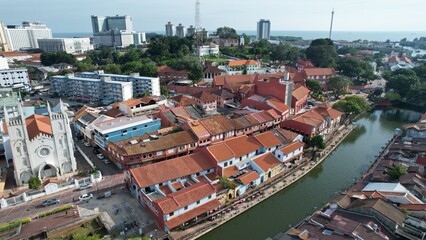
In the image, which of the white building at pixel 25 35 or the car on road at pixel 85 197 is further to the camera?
the white building at pixel 25 35

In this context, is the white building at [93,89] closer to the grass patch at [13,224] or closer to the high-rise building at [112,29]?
the grass patch at [13,224]

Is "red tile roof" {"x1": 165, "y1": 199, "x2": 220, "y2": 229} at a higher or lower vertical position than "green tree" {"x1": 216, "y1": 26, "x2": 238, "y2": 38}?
lower

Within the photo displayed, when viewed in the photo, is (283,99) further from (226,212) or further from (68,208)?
(68,208)

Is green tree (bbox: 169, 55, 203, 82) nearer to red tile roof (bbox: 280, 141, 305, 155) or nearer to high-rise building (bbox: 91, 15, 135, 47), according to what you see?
red tile roof (bbox: 280, 141, 305, 155)

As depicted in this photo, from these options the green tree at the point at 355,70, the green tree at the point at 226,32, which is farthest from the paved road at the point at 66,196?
the green tree at the point at 226,32

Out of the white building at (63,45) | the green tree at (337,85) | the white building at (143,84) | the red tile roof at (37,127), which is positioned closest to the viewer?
the red tile roof at (37,127)

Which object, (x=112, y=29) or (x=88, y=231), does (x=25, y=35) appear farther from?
(x=88, y=231)

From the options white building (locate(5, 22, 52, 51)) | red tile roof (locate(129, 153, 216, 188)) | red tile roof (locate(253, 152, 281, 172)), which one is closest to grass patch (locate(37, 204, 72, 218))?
red tile roof (locate(129, 153, 216, 188))
